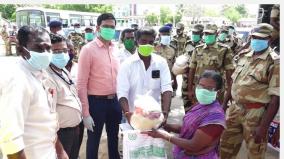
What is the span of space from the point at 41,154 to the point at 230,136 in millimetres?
2140

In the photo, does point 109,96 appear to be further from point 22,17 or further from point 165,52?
point 22,17

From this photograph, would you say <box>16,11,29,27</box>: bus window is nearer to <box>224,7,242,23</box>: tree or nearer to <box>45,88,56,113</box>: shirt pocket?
<box>45,88,56,113</box>: shirt pocket

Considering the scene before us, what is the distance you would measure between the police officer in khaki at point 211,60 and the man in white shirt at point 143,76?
6.27ft

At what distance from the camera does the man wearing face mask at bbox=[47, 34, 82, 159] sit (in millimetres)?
2439

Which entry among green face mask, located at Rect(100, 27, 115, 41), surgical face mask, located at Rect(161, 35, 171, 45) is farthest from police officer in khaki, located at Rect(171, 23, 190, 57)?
green face mask, located at Rect(100, 27, 115, 41)

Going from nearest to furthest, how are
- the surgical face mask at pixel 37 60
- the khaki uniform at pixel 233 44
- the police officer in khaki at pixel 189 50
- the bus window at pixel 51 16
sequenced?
the surgical face mask at pixel 37 60, the police officer in khaki at pixel 189 50, the khaki uniform at pixel 233 44, the bus window at pixel 51 16

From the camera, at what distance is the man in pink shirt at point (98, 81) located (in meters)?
3.06

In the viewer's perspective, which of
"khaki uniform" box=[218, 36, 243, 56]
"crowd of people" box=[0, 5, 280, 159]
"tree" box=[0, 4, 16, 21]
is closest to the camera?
"crowd of people" box=[0, 5, 280, 159]

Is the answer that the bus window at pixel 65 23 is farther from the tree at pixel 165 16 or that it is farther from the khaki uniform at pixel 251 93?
the tree at pixel 165 16

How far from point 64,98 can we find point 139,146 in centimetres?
70

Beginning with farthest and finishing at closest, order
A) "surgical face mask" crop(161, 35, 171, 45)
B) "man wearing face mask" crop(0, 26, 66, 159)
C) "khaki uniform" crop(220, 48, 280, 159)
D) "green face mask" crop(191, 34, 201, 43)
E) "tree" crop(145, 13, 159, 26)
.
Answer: "tree" crop(145, 13, 159, 26) < "surgical face mask" crop(161, 35, 171, 45) < "green face mask" crop(191, 34, 201, 43) < "khaki uniform" crop(220, 48, 280, 159) < "man wearing face mask" crop(0, 26, 66, 159)

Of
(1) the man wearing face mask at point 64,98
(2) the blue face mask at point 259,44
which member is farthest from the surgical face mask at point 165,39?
(1) the man wearing face mask at point 64,98

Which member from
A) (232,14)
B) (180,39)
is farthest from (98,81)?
(232,14)

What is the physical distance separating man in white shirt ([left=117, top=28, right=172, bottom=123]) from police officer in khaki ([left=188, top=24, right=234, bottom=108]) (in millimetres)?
1912
